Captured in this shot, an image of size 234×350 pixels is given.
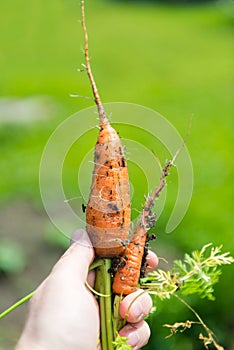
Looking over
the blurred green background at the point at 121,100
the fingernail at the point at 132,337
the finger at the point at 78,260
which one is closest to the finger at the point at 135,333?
the fingernail at the point at 132,337

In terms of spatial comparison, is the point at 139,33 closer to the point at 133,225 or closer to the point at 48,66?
the point at 48,66

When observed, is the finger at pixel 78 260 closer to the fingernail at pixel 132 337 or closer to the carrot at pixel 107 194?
the carrot at pixel 107 194

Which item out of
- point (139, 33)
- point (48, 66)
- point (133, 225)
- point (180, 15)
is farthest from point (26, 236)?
point (180, 15)

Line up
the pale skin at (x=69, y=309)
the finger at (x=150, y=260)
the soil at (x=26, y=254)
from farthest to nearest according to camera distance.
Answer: the soil at (x=26, y=254)
the finger at (x=150, y=260)
the pale skin at (x=69, y=309)

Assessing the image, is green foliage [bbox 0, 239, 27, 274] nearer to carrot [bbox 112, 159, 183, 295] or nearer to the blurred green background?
the blurred green background

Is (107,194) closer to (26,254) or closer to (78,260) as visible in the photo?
(78,260)

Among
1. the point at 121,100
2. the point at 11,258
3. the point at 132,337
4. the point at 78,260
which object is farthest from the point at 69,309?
the point at 121,100
